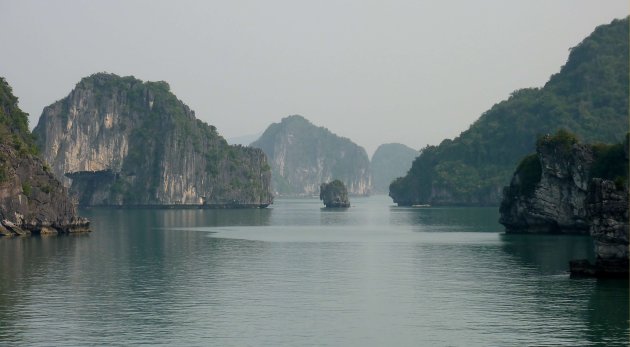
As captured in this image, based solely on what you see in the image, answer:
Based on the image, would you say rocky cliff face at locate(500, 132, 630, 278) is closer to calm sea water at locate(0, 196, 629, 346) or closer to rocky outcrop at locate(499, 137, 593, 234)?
rocky outcrop at locate(499, 137, 593, 234)

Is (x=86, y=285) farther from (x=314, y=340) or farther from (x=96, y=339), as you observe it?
(x=314, y=340)

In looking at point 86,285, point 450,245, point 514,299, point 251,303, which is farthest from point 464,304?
point 450,245

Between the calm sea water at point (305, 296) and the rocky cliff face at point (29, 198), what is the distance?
31.7 ft

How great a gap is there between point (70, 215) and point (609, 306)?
88.5 m

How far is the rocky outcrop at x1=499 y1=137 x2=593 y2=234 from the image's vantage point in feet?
391

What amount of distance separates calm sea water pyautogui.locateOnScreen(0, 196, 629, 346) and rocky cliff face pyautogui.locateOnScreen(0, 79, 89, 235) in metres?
9.67

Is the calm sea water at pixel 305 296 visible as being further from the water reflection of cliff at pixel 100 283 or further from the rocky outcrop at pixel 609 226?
the rocky outcrop at pixel 609 226

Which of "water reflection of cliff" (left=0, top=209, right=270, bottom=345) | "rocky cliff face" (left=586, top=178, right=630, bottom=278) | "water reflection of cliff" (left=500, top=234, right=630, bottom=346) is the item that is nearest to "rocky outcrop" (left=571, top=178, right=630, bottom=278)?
"rocky cliff face" (left=586, top=178, right=630, bottom=278)

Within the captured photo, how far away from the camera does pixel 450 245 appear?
111188 mm

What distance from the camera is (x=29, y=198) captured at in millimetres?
121250

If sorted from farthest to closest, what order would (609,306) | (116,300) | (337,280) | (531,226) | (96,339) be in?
1. (531,226)
2. (337,280)
3. (116,300)
4. (609,306)
5. (96,339)

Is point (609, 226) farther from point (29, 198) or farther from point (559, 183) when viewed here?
point (29, 198)

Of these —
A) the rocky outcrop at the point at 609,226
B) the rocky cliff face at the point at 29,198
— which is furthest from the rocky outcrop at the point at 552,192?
the rocky cliff face at the point at 29,198

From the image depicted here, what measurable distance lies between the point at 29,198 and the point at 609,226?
78.7 meters
